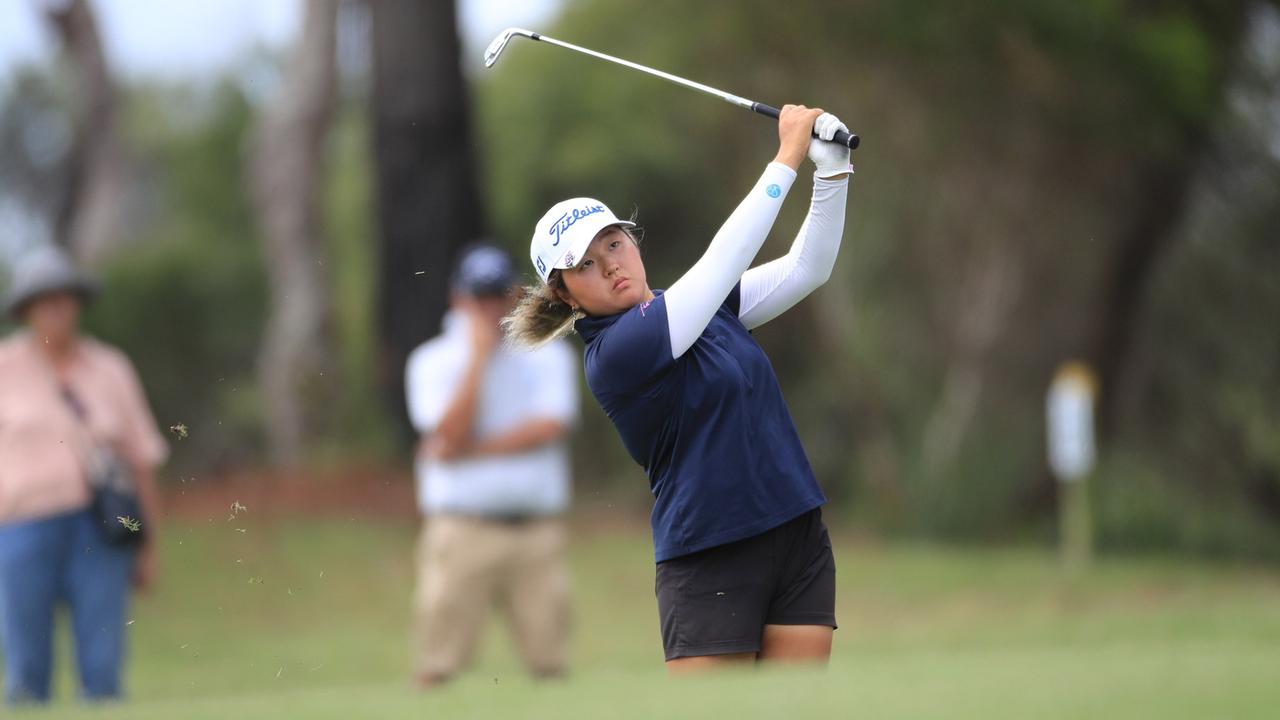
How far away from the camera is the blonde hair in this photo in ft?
15.6

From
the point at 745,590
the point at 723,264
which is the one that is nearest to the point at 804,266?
the point at 723,264

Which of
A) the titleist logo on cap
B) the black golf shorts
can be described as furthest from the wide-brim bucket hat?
the black golf shorts

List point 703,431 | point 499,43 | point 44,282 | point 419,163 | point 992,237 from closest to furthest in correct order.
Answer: point 703,431 → point 499,43 → point 44,282 → point 419,163 → point 992,237

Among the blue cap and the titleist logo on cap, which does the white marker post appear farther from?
the titleist logo on cap

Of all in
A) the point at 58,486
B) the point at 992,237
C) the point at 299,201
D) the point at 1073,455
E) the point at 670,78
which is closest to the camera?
the point at 670,78

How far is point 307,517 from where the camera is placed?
51.7 ft

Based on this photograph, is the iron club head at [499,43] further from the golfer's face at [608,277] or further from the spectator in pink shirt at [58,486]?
the spectator in pink shirt at [58,486]

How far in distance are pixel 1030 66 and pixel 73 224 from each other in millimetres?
18380

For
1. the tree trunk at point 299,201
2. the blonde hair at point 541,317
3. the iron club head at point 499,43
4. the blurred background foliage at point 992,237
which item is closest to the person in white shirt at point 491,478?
the iron club head at point 499,43

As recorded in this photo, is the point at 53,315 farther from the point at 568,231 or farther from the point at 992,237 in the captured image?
the point at 992,237

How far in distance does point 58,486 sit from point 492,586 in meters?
1.91

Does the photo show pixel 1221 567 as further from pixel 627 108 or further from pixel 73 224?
pixel 73 224

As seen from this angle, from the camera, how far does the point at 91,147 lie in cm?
2683

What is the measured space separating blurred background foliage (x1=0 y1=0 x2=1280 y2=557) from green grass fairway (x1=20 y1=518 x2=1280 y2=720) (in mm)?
1483
